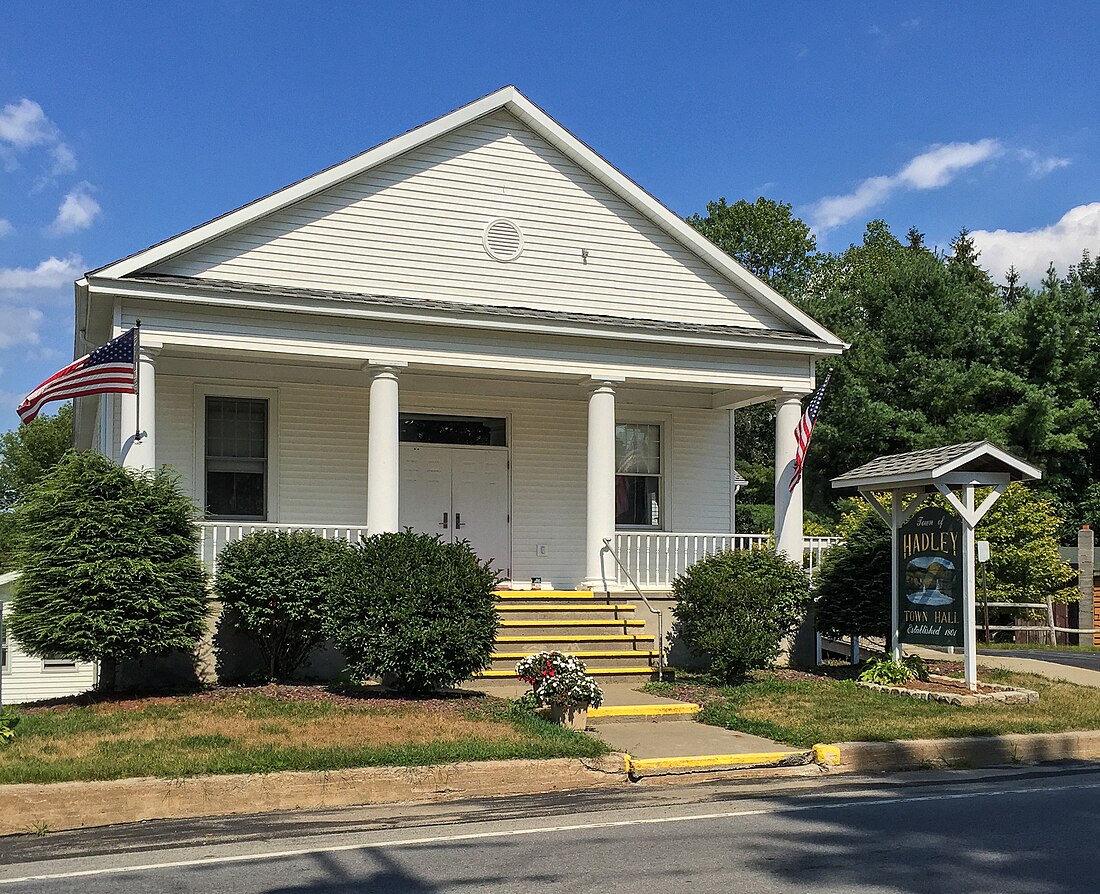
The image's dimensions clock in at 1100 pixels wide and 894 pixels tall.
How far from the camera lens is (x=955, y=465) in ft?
48.6

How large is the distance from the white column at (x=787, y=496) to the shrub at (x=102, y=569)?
8981mm

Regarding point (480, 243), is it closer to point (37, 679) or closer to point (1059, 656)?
point (1059, 656)

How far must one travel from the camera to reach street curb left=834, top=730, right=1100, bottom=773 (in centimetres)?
1154

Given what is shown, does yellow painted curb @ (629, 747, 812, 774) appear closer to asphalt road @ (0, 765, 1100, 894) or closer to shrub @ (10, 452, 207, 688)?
asphalt road @ (0, 765, 1100, 894)

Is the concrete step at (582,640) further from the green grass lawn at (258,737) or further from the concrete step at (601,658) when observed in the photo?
the green grass lawn at (258,737)

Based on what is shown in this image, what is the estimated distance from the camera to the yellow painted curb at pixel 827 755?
449 inches

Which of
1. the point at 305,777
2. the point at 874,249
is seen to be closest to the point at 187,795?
the point at 305,777

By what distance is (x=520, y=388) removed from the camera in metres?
19.4

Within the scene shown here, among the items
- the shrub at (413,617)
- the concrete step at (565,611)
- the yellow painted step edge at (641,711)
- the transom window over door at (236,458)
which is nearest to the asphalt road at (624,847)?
the yellow painted step edge at (641,711)

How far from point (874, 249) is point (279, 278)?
44974mm

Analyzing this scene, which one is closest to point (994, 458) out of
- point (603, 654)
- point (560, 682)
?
point (603, 654)

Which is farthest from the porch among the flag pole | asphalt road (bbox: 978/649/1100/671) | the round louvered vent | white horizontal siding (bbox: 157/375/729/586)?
the round louvered vent

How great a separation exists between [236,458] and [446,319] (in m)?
4.11

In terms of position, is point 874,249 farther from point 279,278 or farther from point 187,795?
point 187,795
